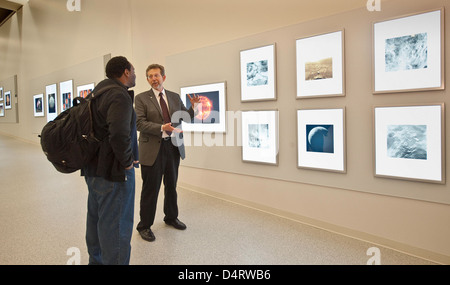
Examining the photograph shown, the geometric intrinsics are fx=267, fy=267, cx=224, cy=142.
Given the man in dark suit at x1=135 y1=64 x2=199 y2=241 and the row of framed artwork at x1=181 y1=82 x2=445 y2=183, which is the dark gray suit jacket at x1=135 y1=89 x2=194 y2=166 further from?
the row of framed artwork at x1=181 y1=82 x2=445 y2=183

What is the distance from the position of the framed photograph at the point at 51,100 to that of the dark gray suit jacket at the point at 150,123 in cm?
816

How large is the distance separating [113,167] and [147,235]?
4.59 feet

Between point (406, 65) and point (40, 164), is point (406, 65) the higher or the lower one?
the higher one

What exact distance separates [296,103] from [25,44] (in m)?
12.8

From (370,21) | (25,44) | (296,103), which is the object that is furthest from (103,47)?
(25,44)

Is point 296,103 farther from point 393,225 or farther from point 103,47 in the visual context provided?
point 103,47

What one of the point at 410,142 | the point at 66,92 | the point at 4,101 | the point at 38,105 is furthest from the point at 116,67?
the point at 4,101

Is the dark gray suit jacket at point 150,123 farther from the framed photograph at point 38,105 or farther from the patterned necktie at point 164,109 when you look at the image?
the framed photograph at point 38,105

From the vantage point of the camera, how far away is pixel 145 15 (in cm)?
559

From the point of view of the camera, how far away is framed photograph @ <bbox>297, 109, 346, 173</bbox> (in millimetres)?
3061

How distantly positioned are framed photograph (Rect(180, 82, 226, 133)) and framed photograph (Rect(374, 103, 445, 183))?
222 cm

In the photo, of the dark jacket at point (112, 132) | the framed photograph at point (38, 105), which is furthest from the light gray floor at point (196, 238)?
the framed photograph at point (38, 105)

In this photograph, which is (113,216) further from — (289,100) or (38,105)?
(38,105)

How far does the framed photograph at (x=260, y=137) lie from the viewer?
144 inches
